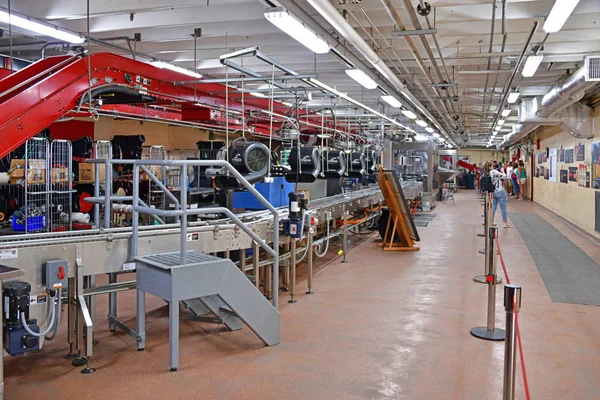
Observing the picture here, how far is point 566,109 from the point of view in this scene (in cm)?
1056

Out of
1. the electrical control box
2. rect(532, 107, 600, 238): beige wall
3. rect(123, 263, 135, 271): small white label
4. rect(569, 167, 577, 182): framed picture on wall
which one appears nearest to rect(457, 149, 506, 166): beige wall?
rect(532, 107, 600, 238): beige wall

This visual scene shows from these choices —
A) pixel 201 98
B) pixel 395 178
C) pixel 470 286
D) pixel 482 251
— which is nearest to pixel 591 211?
pixel 482 251

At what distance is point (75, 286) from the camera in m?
3.88

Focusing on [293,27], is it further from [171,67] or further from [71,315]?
[71,315]

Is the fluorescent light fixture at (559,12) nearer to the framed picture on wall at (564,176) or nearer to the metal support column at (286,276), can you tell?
the metal support column at (286,276)

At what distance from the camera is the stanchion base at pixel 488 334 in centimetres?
445

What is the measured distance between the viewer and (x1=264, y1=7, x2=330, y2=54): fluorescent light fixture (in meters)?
4.58

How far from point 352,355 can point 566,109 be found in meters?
8.70

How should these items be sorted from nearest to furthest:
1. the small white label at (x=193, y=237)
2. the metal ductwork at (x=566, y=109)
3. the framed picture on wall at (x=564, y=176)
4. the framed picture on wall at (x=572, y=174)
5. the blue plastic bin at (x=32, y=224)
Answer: the small white label at (x=193, y=237) < the blue plastic bin at (x=32, y=224) < the metal ductwork at (x=566, y=109) < the framed picture on wall at (x=572, y=174) < the framed picture on wall at (x=564, y=176)

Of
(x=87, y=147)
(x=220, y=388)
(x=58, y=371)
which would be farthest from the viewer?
(x=87, y=147)

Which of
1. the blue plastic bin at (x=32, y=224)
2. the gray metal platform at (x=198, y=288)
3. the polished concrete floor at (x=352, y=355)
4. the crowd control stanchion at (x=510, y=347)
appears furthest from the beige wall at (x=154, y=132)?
the crowd control stanchion at (x=510, y=347)

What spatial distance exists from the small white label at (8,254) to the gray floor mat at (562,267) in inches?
206

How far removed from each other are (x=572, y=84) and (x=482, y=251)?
3017 millimetres

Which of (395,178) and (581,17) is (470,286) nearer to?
(395,178)
